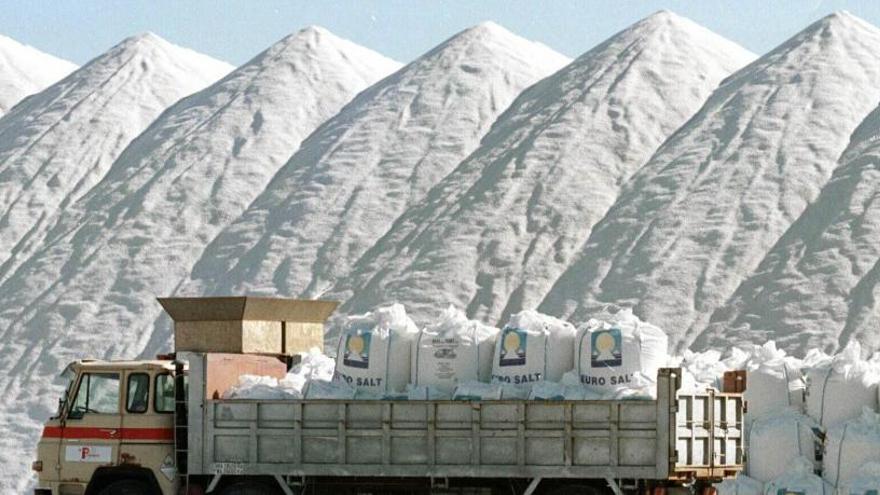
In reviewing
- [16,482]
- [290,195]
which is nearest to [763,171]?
[290,195]

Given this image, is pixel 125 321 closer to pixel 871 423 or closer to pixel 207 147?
pixel 207 147

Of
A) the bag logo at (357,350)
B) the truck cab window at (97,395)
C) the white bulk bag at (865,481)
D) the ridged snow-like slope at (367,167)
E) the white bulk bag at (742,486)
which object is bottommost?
the white bulk bag at (742,486)

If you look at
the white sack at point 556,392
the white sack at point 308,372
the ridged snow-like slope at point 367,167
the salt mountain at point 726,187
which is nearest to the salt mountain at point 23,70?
the ridged snow-like slope at point 367,167

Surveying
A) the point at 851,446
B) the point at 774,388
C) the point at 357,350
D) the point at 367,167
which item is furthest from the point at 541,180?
the point at 357,350

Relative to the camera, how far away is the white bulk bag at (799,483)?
18000 millimetres

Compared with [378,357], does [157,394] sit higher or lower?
lower

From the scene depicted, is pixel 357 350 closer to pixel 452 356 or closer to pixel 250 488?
pixel 452 356

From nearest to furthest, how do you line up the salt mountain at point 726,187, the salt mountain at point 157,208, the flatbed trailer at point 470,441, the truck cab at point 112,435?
the flatbed trailer at point 470,441
the truck cab at point 112,435
the salt mountain at point 726,187
the salt mountain at point 157,208

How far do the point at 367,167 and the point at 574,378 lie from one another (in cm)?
3709

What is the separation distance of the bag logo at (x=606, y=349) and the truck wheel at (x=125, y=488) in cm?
476

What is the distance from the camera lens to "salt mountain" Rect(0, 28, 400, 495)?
46219 mm

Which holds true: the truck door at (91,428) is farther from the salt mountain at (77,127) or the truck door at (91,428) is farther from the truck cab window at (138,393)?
the salt mountain at (77,127)

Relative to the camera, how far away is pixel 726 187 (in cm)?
4394

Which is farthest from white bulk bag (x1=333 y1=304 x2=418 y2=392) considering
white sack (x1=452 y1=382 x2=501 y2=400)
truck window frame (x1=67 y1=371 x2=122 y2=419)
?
truck window frame (x1=67 y1=371 x2=122 y2=419)
